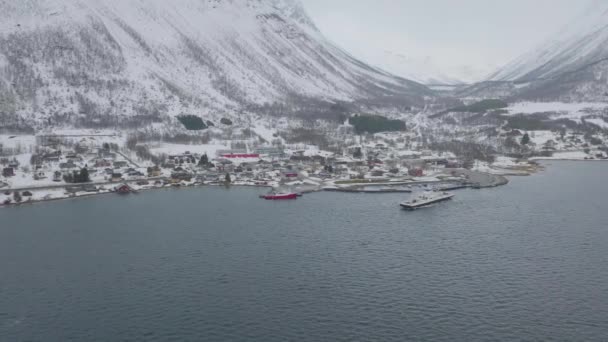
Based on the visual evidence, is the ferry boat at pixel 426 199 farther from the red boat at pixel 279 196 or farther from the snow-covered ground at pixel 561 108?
the snow-covered ground at pixel 561 108

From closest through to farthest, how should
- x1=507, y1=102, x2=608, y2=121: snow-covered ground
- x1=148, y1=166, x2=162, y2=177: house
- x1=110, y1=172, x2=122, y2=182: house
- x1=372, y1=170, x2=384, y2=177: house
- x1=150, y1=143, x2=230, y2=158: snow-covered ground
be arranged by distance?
x1=110, y1=172, x2=122, y2=182: house → x1=148, y1=166, x2=162, y2=177: house → x1=372, y1=170, x2=384, y2=177: house → x1=150, y1=143, x2=230, y2=158: snow-covered ground → x1=507, y1=102, x2=608, y2=121: snow-covered ground

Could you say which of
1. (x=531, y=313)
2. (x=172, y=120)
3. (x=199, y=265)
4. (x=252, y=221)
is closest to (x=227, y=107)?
(x=172, y=120)

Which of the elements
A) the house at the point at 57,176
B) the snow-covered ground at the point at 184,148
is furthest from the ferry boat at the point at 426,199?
the snow-covered ground at the point at 184,148

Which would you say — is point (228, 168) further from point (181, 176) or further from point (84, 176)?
point (84, 176)

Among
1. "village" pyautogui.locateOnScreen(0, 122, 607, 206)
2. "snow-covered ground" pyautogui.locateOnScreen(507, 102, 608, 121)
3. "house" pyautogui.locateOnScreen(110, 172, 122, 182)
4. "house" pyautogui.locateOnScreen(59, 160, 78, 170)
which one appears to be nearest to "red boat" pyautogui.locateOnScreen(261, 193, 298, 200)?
"village" pyautogui.locateOnScreen(0, 122, 607, 206)

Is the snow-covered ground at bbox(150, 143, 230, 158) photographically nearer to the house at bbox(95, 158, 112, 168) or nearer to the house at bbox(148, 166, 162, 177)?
the house at bbox(95, 158, 112, 168)

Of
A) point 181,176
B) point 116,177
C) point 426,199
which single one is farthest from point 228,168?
point 426,199
